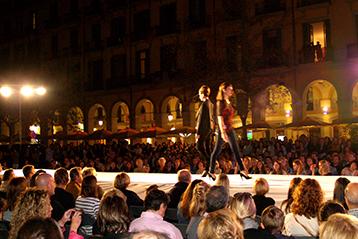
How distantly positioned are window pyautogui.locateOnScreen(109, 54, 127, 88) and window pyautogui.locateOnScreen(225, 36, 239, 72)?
1021cm

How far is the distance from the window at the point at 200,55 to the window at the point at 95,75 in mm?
10365

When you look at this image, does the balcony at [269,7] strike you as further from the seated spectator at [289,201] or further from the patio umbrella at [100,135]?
the seated spectator at [289,201]

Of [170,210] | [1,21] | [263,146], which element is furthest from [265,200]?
[1,21]

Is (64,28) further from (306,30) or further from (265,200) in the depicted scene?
(265,200)

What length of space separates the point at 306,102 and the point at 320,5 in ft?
19.1

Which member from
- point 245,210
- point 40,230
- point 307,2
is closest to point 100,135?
point 307,2

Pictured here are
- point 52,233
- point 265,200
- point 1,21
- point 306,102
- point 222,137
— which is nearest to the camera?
point 52,233

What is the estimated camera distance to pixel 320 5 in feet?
100

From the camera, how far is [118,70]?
41.8 m

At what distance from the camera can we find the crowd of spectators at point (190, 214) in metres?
3.78

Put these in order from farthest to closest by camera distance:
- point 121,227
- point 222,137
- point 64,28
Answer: point 64,28
point 222,137
point 121,227

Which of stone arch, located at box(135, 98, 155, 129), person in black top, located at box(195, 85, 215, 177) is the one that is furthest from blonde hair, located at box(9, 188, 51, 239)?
stone arch, located at box(135, 98, 155, 129)

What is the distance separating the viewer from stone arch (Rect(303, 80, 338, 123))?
31.7m

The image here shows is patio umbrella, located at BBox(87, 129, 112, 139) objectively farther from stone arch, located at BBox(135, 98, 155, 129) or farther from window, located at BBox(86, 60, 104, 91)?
window, located at BBox(86, 60, 104, 91)
